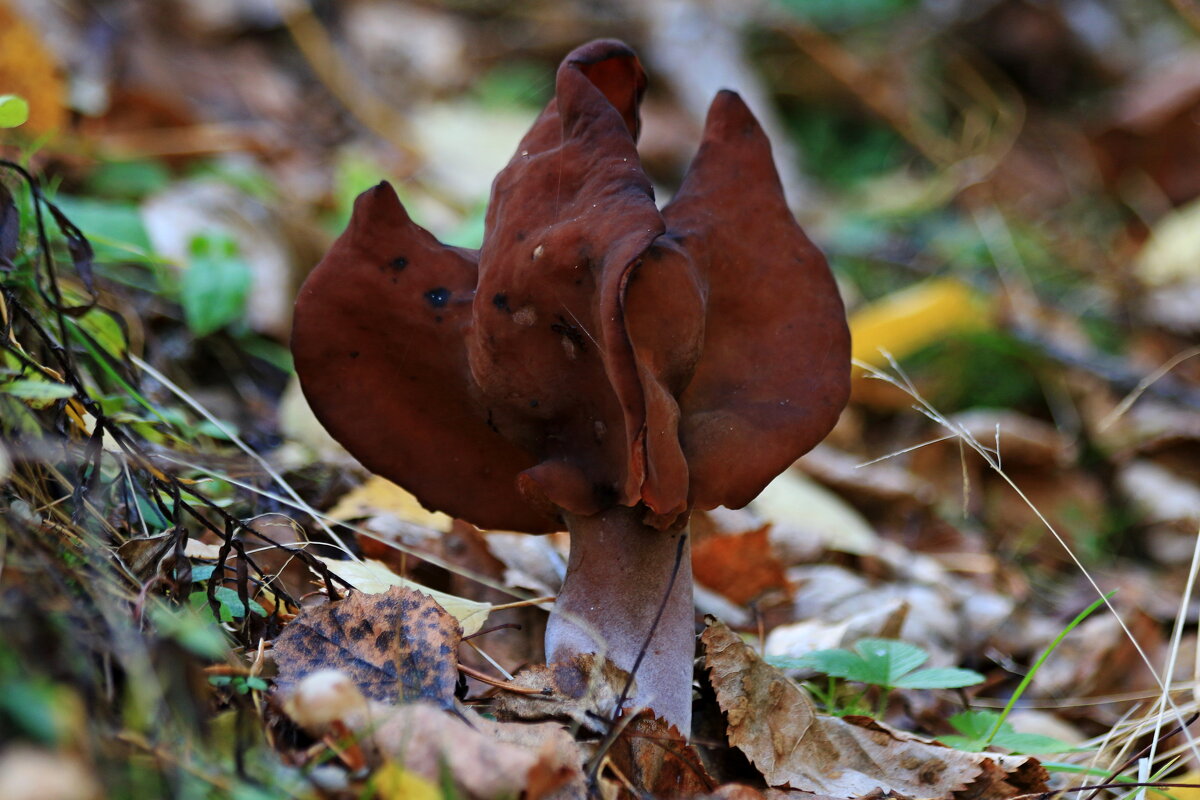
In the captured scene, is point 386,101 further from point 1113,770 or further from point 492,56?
point 1113,770

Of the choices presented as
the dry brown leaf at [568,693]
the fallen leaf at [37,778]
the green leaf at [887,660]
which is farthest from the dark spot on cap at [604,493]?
the fallen leaf at [37,778]

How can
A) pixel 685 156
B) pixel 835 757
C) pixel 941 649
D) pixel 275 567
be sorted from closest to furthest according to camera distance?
pixel 835 757, pixel 275 567, pixel 941 649, pixel 685 156

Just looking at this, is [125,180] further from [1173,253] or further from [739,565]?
[1173,253]

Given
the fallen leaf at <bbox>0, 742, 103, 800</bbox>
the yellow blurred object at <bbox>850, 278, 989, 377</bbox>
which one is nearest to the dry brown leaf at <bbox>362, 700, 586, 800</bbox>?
the fallen leaf at <bbox>0, 742, 103, 800</bbox>

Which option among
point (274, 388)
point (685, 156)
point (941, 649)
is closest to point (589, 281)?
point (941, 649)

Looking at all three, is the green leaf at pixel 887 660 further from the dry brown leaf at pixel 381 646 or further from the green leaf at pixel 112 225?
the green leaf at pixel 112 225

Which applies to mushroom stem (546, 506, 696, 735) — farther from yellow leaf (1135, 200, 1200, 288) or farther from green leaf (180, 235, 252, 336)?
yellow leaf (1135, 200, 1200, 288)
